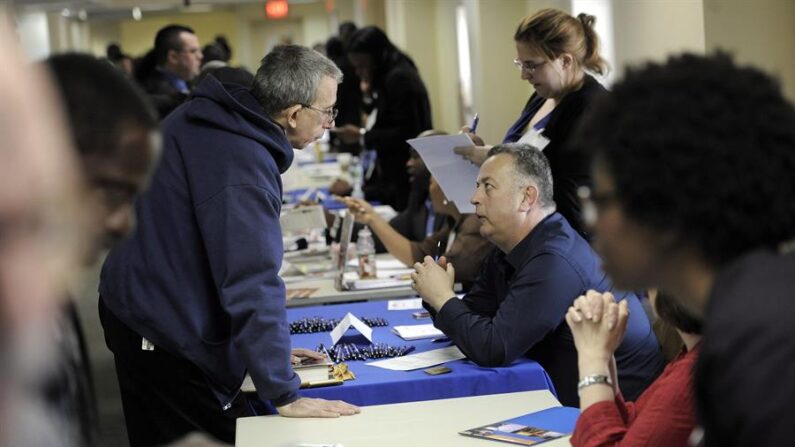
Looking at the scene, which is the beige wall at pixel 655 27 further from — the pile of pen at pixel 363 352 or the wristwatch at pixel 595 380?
the wristwatch at pixel 595 380

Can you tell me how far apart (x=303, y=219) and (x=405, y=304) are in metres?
1.39

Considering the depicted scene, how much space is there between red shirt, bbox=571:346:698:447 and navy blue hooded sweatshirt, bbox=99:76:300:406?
0.85m

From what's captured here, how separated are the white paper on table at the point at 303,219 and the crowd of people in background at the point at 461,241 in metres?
0.39

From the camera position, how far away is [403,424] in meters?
2.64

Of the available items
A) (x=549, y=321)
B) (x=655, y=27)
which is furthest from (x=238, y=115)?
(x=655, y=27)

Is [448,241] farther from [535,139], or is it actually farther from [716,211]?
[716,211]

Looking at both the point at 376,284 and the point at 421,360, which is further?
the point at 376,284

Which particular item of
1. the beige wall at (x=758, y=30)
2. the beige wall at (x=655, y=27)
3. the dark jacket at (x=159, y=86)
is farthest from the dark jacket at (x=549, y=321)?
the dark jacket at (x=159, y=86)

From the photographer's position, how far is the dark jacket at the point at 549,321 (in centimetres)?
316

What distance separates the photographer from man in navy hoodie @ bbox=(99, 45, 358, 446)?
2820 millimetres

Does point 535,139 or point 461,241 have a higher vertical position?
point 535,139

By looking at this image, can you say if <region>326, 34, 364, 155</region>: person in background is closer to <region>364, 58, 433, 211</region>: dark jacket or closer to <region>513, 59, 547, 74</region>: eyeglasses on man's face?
<region>364, 58, 433, 211</region>: dark jacket

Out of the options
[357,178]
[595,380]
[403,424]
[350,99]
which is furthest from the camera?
[350,99]

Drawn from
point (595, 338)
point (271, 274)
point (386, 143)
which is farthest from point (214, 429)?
point (386, 143)
